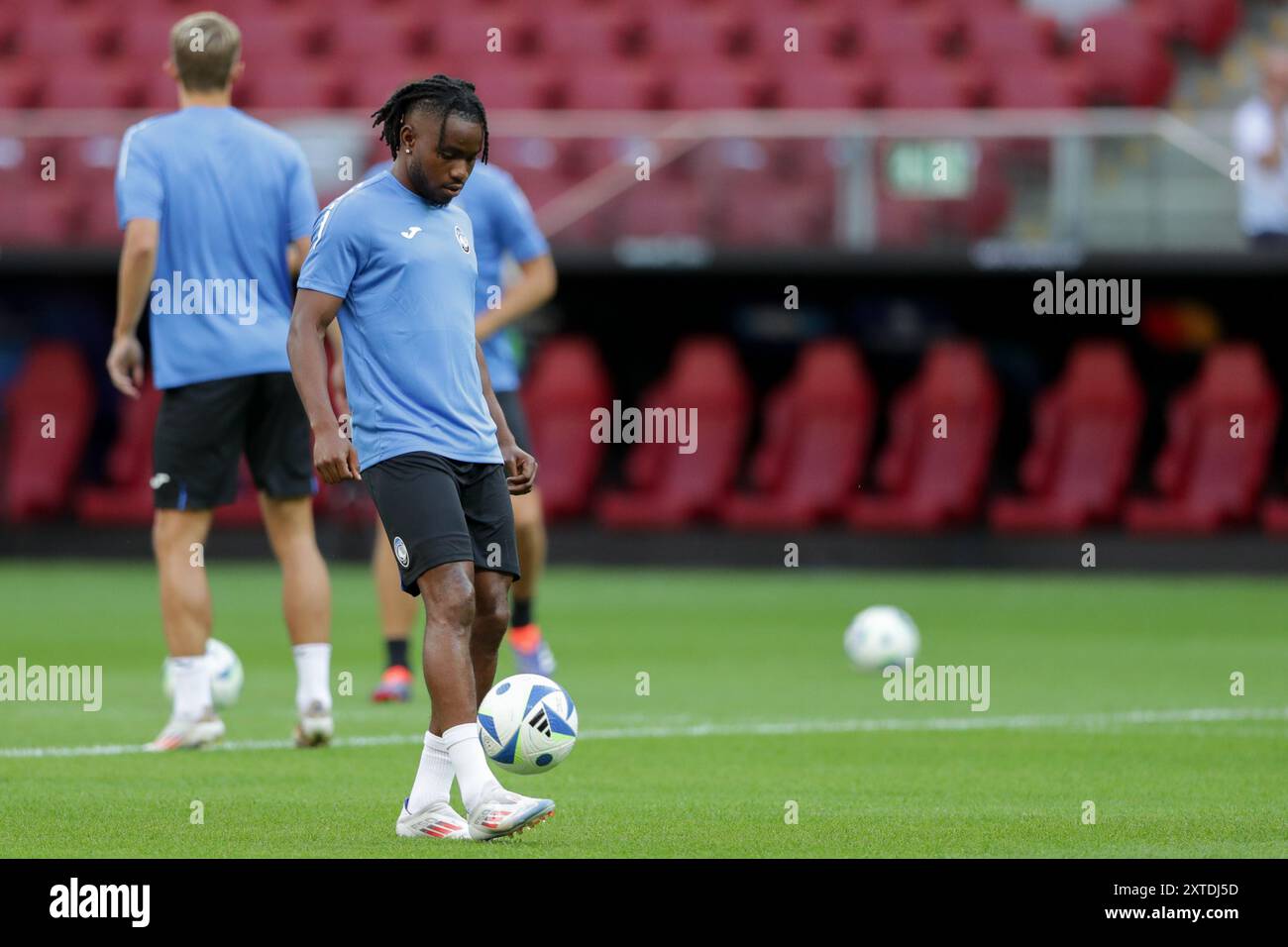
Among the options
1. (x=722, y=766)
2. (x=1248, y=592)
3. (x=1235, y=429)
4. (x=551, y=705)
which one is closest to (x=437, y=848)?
(x=551, y=705)

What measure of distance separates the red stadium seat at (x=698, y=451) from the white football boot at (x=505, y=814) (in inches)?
496

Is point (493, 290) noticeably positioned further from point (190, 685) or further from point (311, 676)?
point (190, 685)

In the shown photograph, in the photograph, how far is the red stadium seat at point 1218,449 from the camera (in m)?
17.9

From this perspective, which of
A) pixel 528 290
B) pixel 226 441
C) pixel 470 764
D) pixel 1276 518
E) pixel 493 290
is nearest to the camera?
pixel 470 764

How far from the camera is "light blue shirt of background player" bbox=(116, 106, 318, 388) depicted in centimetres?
841

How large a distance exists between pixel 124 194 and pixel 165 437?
906mm

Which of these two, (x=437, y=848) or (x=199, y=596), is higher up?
(x=199, y=596)

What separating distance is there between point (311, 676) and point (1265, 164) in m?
10.3

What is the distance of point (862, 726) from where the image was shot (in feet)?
30.4

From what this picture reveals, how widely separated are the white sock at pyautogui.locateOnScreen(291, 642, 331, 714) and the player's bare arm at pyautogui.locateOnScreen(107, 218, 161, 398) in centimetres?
111

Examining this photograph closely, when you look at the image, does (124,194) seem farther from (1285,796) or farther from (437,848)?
(1285,796)

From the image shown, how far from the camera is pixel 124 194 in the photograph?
27.8 ft

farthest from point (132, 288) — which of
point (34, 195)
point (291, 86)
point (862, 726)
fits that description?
point (291, 86)

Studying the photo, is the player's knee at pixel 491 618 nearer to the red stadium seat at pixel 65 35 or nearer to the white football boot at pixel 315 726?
the white football boot at pixel 315 726
